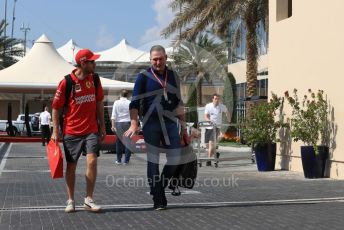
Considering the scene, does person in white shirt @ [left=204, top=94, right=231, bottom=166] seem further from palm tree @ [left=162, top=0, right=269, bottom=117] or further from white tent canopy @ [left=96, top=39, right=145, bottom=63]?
white tent canopy @ [left=96, top=39, right=145, bottom=63]

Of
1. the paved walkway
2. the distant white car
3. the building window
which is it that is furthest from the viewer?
the distant white car

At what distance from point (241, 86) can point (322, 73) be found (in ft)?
104

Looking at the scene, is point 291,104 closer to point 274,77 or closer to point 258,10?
point 274,77

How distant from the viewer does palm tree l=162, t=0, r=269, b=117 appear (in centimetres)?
2677

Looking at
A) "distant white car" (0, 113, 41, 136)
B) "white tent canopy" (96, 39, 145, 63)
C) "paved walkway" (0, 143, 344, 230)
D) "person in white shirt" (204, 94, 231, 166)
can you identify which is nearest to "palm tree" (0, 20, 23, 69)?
"white tent canopy" (96, 39, 145, 63)

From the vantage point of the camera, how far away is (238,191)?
1003cm

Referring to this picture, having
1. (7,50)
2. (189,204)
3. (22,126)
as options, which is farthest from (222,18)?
(7,50)

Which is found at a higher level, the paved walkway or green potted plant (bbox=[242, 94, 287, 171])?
green potted plant (bbox=[242, 94, 287, 171])

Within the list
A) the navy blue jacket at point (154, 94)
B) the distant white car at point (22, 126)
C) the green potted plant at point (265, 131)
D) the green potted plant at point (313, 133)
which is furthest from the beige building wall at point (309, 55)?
the distant white car at point (22, 126)

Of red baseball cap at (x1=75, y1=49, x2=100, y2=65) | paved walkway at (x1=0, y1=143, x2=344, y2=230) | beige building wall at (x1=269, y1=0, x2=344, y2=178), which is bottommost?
paved walkway at (x1=0, y1=143, x2=344, y2=230)

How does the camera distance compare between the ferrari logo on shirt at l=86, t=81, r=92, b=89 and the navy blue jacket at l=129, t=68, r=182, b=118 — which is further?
the navy blue jacket at l=129, t=68, r=182, b=118

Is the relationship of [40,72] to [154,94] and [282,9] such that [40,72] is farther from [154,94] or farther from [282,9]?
[154,94]

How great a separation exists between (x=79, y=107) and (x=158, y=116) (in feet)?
3.10

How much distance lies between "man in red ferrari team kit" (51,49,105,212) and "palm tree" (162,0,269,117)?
18.2 m
